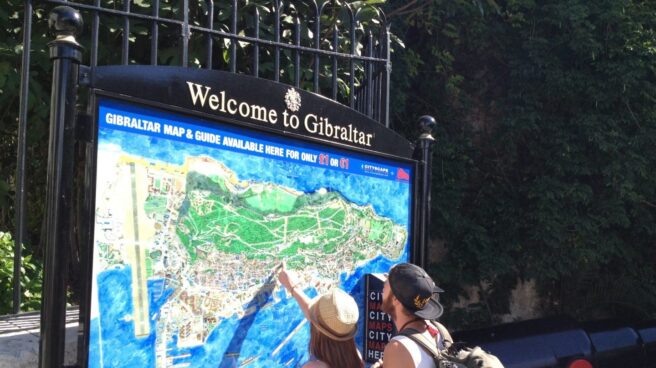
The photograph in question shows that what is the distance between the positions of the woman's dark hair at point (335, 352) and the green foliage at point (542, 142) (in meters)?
5.94

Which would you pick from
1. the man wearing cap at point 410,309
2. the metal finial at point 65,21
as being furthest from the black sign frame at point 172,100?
the man wearing cap at point 410,309

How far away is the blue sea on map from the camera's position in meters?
2.71

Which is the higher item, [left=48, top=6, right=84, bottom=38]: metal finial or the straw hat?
[left=48, top=6, right=84, bottom=38]: metal finial

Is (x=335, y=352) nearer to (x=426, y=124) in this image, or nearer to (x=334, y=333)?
(x=334, y=333)

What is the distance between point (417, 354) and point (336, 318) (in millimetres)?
351

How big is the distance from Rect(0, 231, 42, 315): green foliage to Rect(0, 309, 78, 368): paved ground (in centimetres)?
90

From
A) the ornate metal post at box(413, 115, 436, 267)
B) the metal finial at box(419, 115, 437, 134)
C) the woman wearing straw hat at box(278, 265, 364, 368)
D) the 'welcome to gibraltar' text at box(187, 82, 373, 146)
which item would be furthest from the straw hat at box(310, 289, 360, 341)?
the metal finial at box(419, 115, 437, 134)

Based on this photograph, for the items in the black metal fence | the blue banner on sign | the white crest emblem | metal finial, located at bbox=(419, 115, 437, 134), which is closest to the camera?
the blue banner on sign

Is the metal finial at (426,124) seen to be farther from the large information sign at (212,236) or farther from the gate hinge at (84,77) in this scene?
the gate hinge at (84,77)

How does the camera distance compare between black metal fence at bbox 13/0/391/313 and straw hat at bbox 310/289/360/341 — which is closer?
straw hat at bbox 310/289/360/341

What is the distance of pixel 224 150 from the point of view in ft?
10.5

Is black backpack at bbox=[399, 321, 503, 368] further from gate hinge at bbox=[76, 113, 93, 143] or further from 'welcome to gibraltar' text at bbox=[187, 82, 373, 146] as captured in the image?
gate hinge at bbox=[76, 113, 93, 143]

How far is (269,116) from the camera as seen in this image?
3.43 metres

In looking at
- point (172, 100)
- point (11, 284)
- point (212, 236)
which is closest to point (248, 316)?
point (212, 236)
